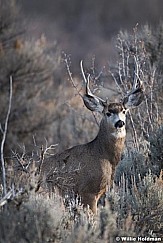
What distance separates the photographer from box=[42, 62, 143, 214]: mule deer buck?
9031 millimetres

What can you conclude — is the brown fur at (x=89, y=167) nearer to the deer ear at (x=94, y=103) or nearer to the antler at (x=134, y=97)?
the deer ear at (x=94, y=103)

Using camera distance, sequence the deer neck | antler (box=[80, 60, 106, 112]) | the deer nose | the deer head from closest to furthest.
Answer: the deer nose < the deer head < the deer neck < antler (box=[80, 60, 106, 112])

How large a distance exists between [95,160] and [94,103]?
0.85 m

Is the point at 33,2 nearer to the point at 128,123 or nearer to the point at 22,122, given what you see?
the point at 22,122

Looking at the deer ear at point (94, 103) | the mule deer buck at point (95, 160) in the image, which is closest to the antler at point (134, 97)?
the mule deer buck at point (95, 160)

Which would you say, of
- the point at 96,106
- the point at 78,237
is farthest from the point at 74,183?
the point at 78,237

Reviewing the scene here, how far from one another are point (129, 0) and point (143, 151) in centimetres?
3776

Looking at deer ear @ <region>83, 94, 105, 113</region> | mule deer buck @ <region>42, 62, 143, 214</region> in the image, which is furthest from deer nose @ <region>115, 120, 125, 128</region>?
deer ear @ <region>83, 94, 105, 113</region>

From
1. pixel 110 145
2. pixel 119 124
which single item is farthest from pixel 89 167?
pixel 119 124

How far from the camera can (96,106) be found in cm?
977

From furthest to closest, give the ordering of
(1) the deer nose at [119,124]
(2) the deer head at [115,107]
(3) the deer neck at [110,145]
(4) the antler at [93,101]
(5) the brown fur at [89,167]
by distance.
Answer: (4) the antler at [93,101] < (3) the deer neck at [110,145] < (2) the deer head at [115,107] < (1) the deer nose at [119,124] < (5) the brown fur at [89,167]

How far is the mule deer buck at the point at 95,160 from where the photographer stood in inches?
356

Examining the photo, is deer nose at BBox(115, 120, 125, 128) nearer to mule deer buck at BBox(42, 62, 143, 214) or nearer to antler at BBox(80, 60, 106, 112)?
mule deer buck at BBox(42, 62, 143, 214)

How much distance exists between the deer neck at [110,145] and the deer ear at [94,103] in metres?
0.28
